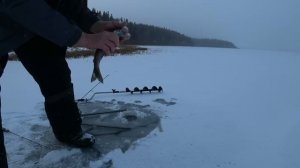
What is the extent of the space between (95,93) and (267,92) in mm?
2529

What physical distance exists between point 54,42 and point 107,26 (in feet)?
2.77

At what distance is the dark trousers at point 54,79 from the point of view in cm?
248

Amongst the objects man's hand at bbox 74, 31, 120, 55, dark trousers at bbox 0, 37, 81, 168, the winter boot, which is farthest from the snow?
man's hand at bbox 74, 31, 120, 55

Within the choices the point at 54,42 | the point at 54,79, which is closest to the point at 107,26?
the point at 54,79

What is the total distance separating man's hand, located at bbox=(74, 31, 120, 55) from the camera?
188cm

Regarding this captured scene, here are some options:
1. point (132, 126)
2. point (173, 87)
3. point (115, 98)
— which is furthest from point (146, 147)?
point (173, 87)

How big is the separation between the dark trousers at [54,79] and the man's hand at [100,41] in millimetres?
715

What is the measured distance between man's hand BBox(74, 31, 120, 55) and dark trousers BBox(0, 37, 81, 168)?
0.71 meters

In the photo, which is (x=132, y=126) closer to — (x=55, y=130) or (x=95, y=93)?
(x=55, y=130)

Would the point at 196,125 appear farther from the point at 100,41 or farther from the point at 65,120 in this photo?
the point at 100,41

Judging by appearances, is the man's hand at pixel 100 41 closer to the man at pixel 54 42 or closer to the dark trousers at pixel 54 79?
the man at pixel 54 42

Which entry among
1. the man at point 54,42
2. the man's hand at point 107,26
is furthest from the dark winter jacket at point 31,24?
the man's hand at point 107,26

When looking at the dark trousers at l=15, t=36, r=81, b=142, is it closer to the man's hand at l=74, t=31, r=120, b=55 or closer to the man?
the man

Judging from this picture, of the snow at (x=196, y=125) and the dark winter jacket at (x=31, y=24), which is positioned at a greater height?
the dark winter jacket at (x=31, y=24)
